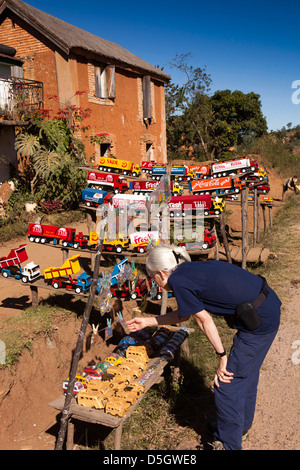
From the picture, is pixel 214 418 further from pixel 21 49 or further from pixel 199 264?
pixel 21 49

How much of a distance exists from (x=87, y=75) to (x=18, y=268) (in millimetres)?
10545

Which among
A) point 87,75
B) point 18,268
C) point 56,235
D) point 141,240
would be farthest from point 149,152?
point 18,268

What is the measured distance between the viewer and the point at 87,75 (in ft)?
48.6

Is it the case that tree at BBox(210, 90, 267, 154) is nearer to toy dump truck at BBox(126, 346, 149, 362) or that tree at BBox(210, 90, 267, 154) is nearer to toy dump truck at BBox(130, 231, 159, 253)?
toy dump truck at BBox(130, 231, 159, 253)

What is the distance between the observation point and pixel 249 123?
33250mm

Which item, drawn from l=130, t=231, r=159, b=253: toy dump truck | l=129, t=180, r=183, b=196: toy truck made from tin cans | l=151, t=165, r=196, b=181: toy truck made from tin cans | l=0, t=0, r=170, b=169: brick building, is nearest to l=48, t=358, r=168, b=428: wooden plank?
l=130, t=231, r=159, b=253: toy dump truck

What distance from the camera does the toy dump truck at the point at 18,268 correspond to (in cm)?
655

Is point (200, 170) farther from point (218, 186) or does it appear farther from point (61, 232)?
point (61, 232)

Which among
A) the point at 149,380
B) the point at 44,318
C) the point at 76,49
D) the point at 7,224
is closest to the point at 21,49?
the point at 76,49

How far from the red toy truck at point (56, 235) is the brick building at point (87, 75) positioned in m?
8.17

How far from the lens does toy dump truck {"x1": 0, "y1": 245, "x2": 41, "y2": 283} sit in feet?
21.5

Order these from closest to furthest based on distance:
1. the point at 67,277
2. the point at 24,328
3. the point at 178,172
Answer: the point at 24,328 → the point at 67,277 → the point at 178,172

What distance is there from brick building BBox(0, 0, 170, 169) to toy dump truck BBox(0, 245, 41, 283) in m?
8.91

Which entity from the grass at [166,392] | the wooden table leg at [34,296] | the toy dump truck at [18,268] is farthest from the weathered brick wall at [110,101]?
the grass at [166,392]
